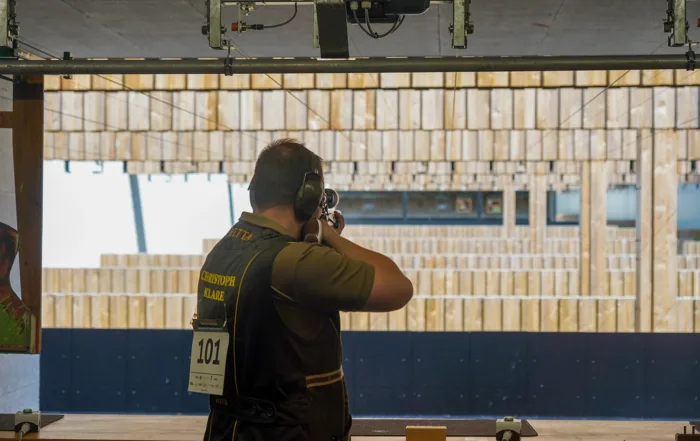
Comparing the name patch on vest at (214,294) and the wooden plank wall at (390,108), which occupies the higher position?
the wooden plank wall at (390,108)

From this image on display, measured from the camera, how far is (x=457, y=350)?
9.34 metres

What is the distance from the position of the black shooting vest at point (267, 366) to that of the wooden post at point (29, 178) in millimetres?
2011

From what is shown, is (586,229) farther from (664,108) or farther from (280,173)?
(280,173)

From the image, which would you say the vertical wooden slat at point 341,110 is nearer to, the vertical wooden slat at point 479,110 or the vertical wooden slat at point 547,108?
the vertical wooden slat at point 479,110

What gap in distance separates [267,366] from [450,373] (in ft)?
25.2

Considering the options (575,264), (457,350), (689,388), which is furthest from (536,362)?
(575,264)

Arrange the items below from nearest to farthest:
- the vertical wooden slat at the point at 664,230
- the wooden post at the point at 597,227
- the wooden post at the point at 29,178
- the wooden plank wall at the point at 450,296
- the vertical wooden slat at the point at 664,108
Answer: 1. the wooden post at the point at 29,178
2. the vertical wooden slat at the point at 664,108
3. the vertical wooden slat at the point at 664,230
4. the wooden plank wall at the point at 450,296
5. the wooden post at the point at 597,227

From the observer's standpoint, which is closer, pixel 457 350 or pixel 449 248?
pixel 457 350

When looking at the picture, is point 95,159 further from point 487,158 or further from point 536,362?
point 536,362

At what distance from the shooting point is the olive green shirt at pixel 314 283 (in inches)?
74.1

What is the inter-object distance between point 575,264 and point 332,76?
Answer: 14415 millimetres

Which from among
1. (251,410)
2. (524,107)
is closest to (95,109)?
(524,107)

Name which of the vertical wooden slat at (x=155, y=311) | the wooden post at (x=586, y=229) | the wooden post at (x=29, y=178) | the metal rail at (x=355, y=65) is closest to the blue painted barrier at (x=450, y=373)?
the vertical wooden slat at (x=155, y=311)

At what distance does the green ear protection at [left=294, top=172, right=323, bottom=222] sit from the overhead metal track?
1051mm
